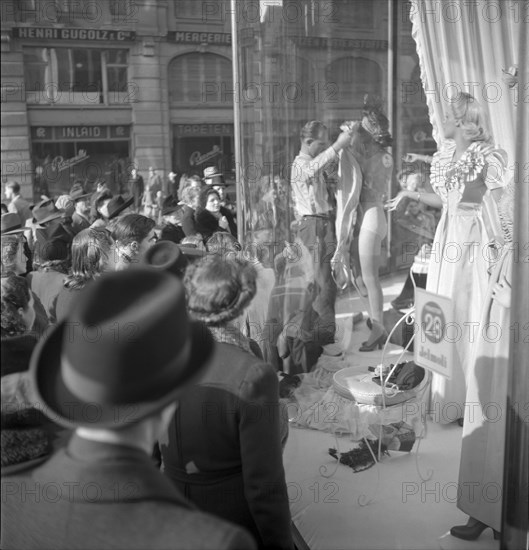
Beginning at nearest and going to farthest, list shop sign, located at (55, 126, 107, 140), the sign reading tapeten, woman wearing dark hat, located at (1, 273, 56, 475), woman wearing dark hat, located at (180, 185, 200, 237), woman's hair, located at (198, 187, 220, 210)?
1. woman wearing dark hat, located at (1, 273, 56, 475)
2. the sign reading tapeten
3. woman wearing dark hat, located at (180, 185, 200, 237)
4. woman's hair, located at (198, 187, 220, 210)
5. shop sign, located at (55, 126, 107, 140)

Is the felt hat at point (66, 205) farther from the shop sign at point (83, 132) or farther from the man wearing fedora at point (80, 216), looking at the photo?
the shop sign at point (83, 132)

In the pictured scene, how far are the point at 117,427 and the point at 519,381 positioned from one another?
1066 millimetres

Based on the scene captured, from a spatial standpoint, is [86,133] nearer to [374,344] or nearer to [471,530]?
[374,344]

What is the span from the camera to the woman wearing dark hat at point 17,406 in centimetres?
131

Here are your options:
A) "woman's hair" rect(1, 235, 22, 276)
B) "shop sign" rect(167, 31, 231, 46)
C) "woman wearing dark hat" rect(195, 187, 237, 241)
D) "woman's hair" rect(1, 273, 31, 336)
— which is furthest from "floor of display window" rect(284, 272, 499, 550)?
"shop sign" rect(167, 31, 231, 46)

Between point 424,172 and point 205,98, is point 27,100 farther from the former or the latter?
point 424,172

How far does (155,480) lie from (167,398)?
13 cm

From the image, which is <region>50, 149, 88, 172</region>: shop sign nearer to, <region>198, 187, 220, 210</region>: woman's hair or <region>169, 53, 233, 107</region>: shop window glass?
<region>169, 53, 233, 107</region>: shop window glass

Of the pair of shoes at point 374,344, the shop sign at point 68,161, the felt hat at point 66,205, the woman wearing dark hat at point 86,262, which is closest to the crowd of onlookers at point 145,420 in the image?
the woman wearing dark hat at point 86,262

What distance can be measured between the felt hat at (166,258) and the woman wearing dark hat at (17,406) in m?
0.46

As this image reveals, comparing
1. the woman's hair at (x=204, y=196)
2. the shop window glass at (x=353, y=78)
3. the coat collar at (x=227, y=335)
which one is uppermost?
the shop window glass at (x=353, y=78)

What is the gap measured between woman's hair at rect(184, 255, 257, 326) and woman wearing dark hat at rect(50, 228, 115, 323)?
1.21 m

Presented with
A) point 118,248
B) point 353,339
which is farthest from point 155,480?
point 353,339

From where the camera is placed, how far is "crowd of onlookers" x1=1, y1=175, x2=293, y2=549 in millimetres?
983
